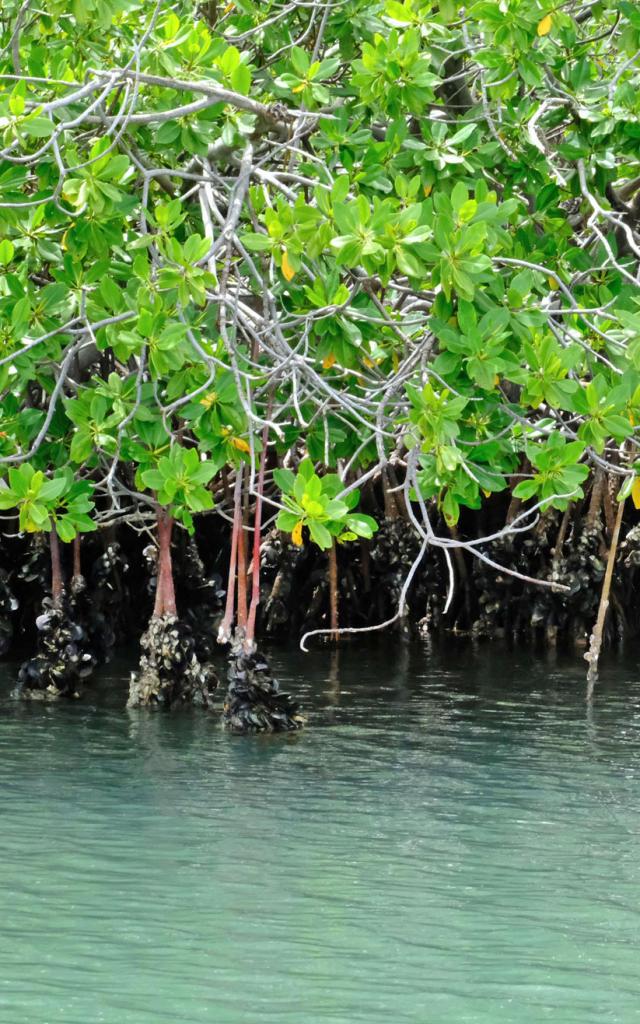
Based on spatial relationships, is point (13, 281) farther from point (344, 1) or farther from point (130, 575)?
point (130, 575)

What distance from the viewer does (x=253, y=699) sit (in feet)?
27.1

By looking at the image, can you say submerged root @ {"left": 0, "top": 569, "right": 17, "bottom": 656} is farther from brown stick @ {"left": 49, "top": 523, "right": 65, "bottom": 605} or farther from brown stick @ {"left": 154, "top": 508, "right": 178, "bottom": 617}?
brown stick @ {"left": 154, "top": 508, "right": 178, "bottom": 617}

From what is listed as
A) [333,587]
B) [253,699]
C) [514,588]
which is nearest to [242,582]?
[253,699]

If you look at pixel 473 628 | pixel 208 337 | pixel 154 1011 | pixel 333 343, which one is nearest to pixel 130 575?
pixel 473 628

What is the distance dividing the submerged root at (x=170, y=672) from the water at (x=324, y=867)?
7.9 inches

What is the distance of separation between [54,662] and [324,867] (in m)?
3.86

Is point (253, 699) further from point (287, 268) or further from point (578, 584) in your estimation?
point (578, 584)

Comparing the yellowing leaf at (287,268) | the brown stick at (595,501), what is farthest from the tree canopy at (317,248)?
the brown stick at (595,501)

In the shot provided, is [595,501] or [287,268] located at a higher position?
[287,268]

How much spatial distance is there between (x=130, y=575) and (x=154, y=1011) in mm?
8724

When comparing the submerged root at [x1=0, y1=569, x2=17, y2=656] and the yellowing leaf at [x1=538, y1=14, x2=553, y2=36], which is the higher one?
the yellowing leaf at [x1=538, y1=14, x2=553, y2=36]

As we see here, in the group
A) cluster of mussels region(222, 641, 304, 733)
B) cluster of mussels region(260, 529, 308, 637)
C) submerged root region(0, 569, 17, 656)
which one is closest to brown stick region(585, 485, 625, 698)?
cluster of mussels region(260, 529, 308, 637)

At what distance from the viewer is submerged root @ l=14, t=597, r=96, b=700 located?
9.37 metres

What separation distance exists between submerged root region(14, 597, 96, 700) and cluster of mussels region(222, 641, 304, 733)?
1.31m
